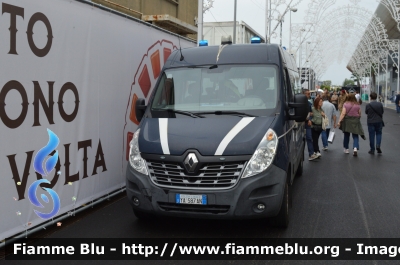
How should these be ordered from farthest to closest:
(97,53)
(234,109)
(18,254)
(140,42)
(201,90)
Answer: (140,42)
(97,53)
(201,90)
(234,109)
(18,254)

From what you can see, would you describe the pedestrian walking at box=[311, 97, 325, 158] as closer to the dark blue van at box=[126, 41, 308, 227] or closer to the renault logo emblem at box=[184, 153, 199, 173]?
the dark blue van at box=[126, 41, 308, 227]

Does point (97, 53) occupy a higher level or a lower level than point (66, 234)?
higher

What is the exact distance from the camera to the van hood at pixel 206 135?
550cm

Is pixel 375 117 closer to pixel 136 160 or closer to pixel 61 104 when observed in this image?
pixel 136 160

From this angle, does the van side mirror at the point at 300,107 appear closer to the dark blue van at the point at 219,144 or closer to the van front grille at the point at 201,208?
the dark blue van at the point at 219,144

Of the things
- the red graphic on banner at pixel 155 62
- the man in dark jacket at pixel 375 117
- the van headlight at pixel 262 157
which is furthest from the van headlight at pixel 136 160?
the man in dark jacket at pixel 375 117

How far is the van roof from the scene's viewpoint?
6898 millimetres

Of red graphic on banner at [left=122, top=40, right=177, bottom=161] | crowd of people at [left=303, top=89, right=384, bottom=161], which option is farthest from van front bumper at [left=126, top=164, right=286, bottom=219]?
crowd of people at [left=303, top=89, right=384, bottom=161]

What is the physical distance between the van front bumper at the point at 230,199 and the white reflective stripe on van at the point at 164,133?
0.42 metres

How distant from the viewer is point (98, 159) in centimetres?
733

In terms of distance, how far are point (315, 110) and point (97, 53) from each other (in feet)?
24.2

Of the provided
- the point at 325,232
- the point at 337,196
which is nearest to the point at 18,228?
the point at 325,232

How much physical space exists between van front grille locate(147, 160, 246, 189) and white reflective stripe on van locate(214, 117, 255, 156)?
0.16 metres

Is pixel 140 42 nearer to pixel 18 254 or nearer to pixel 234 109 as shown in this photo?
pixel 234 109
